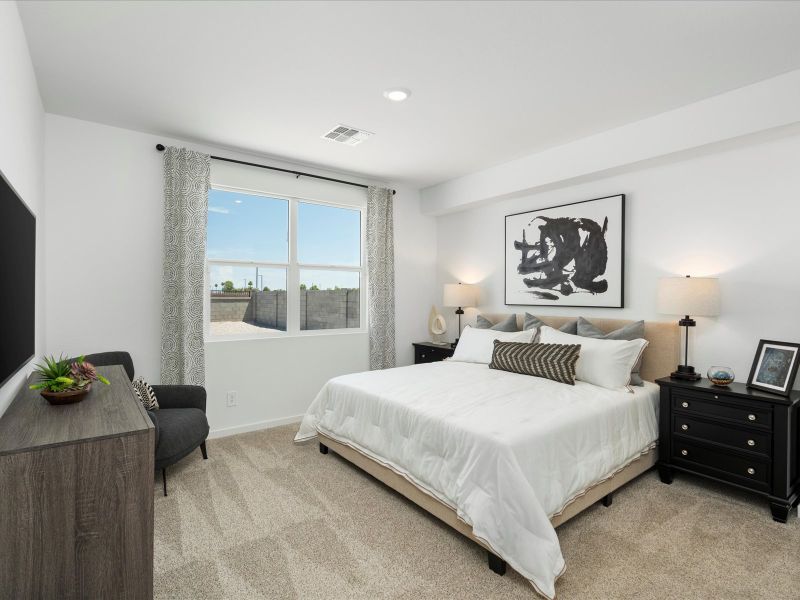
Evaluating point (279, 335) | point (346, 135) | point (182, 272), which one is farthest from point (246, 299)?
point (346, 135)

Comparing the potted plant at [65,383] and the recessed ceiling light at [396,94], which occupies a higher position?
the recessed ceiling light at [396,94]

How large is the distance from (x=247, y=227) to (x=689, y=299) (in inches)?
150

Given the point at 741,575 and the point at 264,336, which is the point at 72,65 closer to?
the point at 264,336

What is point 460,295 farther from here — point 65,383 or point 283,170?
point 65,383

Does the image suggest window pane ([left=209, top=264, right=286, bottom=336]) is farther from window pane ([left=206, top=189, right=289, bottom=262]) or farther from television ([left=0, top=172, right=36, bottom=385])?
television ([left=0, top=172, right=36, bottom=385])

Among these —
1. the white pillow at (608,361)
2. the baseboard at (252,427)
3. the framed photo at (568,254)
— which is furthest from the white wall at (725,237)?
the baseboard at (252,427)

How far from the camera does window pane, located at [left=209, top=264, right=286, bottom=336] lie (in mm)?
4043

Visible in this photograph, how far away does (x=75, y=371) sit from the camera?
1876mm

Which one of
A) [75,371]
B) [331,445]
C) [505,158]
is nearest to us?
[75,371]

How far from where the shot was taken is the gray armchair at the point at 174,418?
276 centimetres

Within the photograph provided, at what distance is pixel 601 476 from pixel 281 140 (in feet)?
11.5

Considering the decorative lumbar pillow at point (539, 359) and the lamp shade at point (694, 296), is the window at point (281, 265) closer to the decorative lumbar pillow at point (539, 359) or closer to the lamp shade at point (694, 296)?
the decorative lumbar pillow at point (539, 359)

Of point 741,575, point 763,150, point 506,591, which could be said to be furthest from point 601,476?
point 763,150

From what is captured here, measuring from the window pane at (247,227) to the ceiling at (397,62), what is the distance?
27.4 inches
